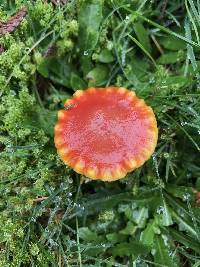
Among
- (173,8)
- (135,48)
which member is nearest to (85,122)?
(135,48)

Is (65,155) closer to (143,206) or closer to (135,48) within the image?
(143,206)

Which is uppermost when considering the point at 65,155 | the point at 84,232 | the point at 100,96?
the point at 100,96

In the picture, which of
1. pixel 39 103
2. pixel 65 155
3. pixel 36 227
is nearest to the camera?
pixel 65 155

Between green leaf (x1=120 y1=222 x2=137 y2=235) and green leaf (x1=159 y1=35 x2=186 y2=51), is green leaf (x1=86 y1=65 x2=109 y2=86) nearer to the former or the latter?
green leaf (x1=159 y1=35 x2=186 y2=51)

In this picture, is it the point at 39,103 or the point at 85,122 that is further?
the point at 39,103

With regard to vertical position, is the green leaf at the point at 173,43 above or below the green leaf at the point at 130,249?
above

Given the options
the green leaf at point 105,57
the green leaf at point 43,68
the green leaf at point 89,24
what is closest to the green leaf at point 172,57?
the green leaf at point 105,57

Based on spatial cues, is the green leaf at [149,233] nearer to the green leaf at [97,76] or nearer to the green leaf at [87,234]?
the green leaf at [87,234]
